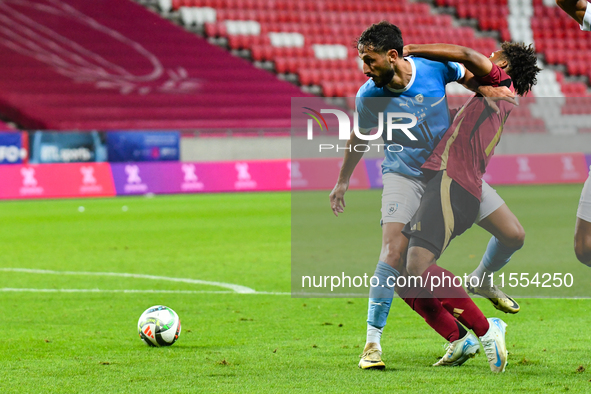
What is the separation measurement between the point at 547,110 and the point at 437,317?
82.5 feet

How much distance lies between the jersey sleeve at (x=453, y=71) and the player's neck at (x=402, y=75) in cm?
26

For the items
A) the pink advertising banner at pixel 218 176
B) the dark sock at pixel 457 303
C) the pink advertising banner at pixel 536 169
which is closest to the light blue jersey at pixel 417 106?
the dark sock at pixel 457 303

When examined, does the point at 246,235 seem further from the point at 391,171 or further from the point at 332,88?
the point at 332,88

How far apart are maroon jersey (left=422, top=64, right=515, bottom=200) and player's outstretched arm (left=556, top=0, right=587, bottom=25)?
0.51 metres

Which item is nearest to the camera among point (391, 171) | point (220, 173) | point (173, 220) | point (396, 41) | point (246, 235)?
point (396, 41)

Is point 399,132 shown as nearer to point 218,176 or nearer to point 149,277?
point 149,277

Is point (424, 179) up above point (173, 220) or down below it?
above

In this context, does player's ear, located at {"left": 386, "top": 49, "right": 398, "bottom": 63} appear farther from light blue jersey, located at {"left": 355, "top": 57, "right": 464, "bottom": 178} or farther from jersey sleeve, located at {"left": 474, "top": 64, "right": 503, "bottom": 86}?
jersey sleeve, located at {"left": 474, "top": 64, "right": 503, "bottom": 86}

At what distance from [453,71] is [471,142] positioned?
0.44 metres

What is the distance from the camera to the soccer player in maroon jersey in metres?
4.91

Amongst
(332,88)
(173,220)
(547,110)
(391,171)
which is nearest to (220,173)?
(173,220)

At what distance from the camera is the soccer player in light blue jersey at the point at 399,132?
491 cm

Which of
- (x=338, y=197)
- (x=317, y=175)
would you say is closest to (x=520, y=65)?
(x=338, y=197)

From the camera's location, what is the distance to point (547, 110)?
2881 centimetres
